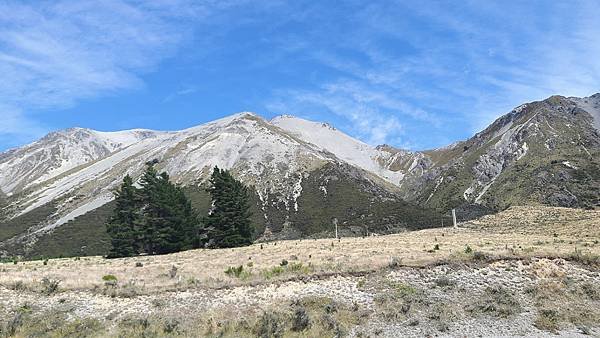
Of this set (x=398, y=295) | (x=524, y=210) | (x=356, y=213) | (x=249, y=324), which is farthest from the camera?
(x=356, y=213)

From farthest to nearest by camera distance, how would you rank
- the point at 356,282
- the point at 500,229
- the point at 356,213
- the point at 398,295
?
1. the point at 356,213
2. the point at 500,229
3. the point at 356,282
4. the point at 398,295

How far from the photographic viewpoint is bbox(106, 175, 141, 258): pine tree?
224 ft

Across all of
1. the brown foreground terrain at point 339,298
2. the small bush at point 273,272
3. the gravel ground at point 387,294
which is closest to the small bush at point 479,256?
the brown foreground terrain at point 339,298

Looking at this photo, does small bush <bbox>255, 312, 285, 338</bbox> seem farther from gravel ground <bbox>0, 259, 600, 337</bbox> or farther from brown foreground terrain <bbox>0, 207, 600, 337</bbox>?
gravel ground <bbox>0, 259, 600, 337</bbox>

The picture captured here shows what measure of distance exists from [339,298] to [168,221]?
45.1 metres

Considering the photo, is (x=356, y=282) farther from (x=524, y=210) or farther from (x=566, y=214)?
(x=524, y=210)

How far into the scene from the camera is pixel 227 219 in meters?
69.9

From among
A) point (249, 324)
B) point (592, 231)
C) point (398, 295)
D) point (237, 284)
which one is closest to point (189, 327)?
point (249, 324)

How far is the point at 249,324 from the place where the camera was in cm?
2542

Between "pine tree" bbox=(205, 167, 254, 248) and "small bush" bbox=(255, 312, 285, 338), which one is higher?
"pine tree" bbox=(205, 167, 254, 248)

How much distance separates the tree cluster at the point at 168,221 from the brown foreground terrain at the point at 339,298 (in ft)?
107

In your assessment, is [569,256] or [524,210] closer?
[569,256]

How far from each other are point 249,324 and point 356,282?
7.36 meters


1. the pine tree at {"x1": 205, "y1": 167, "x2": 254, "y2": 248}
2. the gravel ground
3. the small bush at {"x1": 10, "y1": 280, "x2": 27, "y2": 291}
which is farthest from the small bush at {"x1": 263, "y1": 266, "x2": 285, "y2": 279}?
the pine tree at {"x1": 205, "y1": 167, "x2": 254, "y2": 248}
